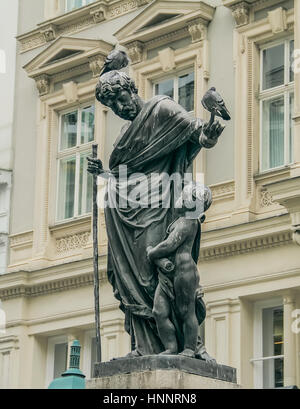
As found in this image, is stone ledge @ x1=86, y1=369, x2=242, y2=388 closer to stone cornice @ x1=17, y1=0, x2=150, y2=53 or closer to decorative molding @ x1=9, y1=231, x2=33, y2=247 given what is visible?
stone cornice @ x1=17, y1=0, x2=150, y2=53

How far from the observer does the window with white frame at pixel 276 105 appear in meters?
23.6

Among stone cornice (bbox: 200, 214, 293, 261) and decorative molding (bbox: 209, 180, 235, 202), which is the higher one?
decorative molding (bbox: 209, 180, 235, 202)

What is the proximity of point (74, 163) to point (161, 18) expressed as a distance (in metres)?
3.42

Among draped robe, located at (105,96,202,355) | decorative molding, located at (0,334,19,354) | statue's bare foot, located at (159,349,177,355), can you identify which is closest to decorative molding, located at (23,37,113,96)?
decorative molding, located at (0,334,19,354)

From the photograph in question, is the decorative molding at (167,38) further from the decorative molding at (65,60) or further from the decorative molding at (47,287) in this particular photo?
the decorative molding at (47,287)

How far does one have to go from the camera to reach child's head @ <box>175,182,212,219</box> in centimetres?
970

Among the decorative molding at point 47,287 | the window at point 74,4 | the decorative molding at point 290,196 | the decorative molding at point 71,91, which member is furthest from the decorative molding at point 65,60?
the decorative molding at point 290,196

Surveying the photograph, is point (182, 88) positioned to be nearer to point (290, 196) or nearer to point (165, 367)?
point (290, 196)

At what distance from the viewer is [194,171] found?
24.5m

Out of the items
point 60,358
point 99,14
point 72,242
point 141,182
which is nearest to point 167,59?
point 99,14

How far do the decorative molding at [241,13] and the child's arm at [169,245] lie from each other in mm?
15217

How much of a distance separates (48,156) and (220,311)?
606 centimetres

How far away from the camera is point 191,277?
959cm

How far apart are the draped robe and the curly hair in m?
0.21
